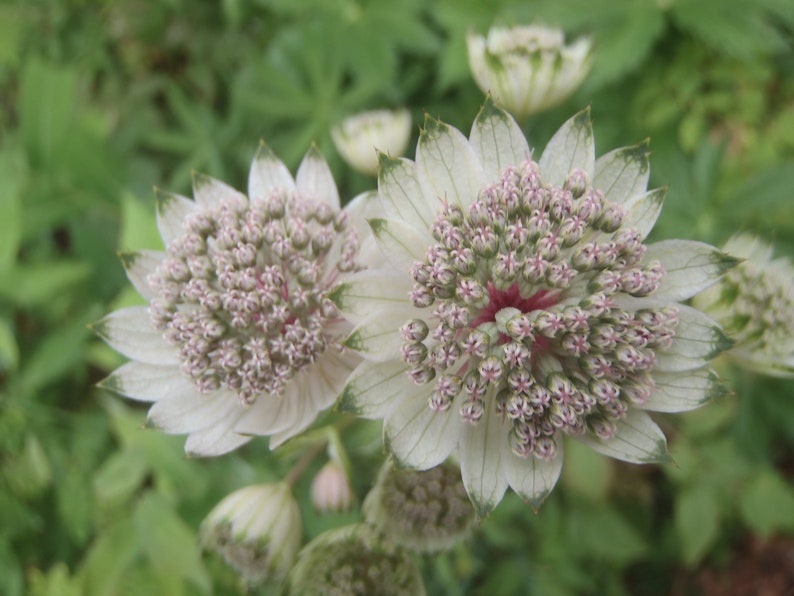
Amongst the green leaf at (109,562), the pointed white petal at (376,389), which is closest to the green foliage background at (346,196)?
the green leaf at (109,562)

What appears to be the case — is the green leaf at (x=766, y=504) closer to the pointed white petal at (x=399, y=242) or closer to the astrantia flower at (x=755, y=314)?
the astrantia flower at (x=755, y=314)

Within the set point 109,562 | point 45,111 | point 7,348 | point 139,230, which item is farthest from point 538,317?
point 45,111

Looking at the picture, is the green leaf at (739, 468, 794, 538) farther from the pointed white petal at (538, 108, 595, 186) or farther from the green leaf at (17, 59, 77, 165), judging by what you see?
the green leaf at (17, 59, 77, 165)

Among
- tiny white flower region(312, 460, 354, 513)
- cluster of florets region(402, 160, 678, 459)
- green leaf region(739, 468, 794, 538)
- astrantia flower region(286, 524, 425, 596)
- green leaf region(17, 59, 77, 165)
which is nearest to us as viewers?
cluster of florets region(402, 160, 678, 459)

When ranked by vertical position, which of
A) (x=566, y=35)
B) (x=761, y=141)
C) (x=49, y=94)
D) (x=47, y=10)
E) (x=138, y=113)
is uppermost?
(x=47, y=10)

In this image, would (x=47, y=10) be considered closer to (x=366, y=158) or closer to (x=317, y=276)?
(x=366, y=158)

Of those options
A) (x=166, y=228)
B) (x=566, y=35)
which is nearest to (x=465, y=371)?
(x=166, y=228)

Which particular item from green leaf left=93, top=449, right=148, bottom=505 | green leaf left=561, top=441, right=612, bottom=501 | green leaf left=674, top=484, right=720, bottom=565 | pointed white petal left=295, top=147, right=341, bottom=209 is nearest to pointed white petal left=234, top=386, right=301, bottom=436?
pointed white petal left=295, top=147, right=341, bottom=209
